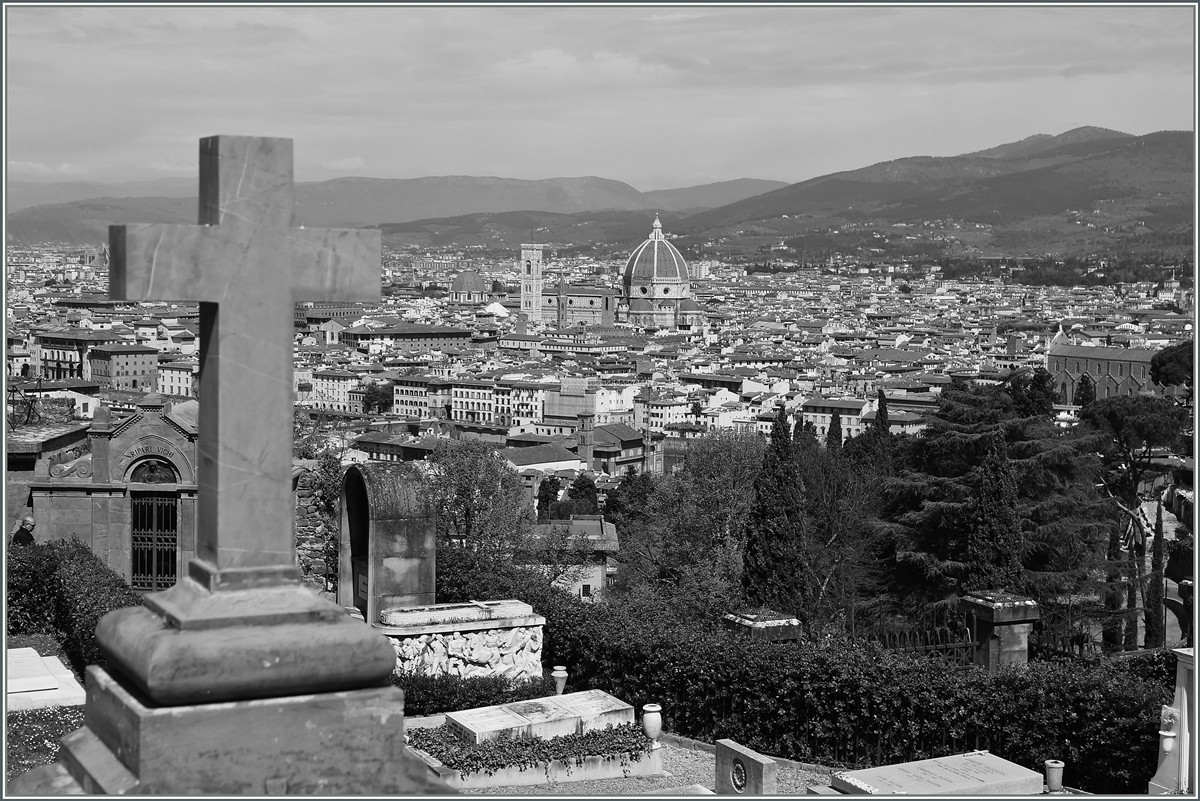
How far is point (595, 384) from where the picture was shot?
88.0 m

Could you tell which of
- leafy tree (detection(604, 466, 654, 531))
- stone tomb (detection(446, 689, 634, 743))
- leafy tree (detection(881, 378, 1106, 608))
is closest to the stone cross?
stone tomb (detection(446, 689, 634, 743))

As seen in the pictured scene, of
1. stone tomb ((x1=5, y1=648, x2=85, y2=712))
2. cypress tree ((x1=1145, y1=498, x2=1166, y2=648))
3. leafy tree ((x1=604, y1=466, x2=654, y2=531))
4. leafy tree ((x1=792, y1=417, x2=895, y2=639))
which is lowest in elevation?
leafy tree ((x1=604, y1=466, x2=654, y2=531))

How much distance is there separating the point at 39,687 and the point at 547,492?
151 feet

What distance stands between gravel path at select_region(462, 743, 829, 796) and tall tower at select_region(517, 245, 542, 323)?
529 ft

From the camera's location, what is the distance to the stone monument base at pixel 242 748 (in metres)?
2.56

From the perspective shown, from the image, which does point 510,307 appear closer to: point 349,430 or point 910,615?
point 349,430

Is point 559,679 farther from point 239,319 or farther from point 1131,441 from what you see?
point 1131,441

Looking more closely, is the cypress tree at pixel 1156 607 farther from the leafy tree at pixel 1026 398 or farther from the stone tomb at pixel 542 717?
the stone tomb at pixel 542 717

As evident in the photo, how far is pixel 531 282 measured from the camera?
17500cm

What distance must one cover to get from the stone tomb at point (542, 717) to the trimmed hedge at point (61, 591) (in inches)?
99.1

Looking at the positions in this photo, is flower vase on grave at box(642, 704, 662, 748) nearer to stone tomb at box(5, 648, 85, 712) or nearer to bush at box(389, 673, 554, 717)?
bush at box(389, 673, 554, 717)

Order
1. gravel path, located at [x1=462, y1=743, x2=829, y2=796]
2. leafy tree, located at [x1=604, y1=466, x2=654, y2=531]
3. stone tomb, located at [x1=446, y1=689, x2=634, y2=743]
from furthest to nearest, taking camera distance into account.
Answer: leafy tree, located at [x1=604, y1=466, x2=654, y2=531] → stone tomb, located at [x1=446, y1=689, x2=634, y2=743] → gravel path, located at [x1=462, y1=743, x2=829, y2=796]

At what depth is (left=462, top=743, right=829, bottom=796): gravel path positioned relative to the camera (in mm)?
7188

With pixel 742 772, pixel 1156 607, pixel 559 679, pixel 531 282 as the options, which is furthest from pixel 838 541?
pixel 531 282
